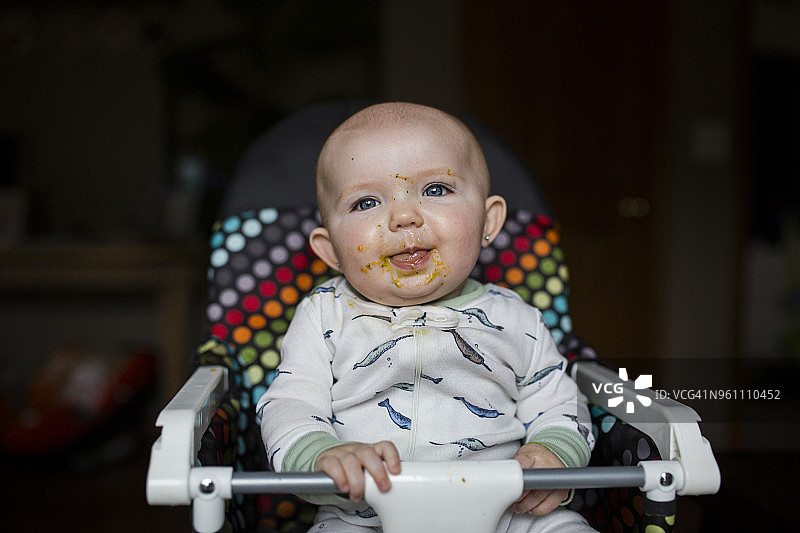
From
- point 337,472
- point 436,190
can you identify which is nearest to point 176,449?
point 337,472

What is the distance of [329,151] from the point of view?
975 mm

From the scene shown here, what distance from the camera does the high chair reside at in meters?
0.71

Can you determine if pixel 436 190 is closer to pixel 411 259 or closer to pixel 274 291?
pixel 411 259

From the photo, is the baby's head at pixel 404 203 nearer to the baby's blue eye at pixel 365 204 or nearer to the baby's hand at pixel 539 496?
the baby's blue eye at pixel 365 204

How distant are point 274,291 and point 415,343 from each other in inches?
13.4

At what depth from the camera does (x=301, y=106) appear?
9.37ft

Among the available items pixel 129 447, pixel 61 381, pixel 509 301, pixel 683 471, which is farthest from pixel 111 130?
pixel 683 471

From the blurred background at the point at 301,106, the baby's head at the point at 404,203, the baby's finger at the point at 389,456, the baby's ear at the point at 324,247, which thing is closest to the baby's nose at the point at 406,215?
the baby's head at the point at 404,203

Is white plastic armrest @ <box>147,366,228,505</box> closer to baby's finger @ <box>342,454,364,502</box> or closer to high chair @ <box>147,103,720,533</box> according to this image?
high chair @ <box>147,103,720,533</box>

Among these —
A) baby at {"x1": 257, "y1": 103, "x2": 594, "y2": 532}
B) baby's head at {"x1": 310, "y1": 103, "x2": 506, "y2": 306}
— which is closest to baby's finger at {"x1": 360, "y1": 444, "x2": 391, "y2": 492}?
A: baby at {"x1": 257, "y1": 103, "x2": 594, "y2": 532}

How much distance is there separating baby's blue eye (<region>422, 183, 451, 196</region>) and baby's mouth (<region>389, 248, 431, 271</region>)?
79 mm

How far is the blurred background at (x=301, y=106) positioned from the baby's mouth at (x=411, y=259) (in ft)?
5.31

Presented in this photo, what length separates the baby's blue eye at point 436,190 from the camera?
3.06 ft

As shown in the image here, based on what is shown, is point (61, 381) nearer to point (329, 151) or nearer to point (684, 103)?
point (329, 151)
